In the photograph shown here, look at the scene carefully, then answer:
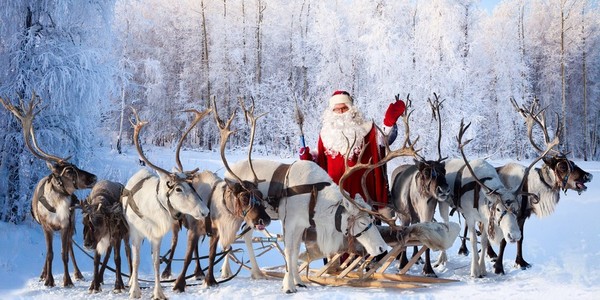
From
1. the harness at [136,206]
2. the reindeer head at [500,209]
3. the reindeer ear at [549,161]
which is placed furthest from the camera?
the reindeer ear at [549,161]

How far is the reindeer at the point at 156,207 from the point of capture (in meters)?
5.22

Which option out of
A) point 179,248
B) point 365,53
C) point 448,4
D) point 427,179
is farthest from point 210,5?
point 427,179

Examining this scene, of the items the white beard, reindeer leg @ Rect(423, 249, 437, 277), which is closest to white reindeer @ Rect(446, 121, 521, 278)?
reindeer leg @ Rect(423, 249, 437, 277)

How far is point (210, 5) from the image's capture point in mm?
25844

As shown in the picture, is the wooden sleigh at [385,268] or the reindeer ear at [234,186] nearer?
the reindeer ear at [234,186]

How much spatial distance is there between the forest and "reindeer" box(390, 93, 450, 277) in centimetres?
675

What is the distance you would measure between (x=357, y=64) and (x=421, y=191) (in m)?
15.4

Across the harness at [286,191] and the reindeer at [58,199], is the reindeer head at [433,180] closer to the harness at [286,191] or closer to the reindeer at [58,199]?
the harness at [286,191]

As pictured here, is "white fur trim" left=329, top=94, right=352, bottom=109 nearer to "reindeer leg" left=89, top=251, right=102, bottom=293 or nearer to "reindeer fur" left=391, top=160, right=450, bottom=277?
"reindeer fur" left=391, top=160, right=450, bottom=277

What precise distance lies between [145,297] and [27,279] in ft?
7.59

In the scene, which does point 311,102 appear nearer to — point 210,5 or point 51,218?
point 210,5

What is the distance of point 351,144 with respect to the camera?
679cm

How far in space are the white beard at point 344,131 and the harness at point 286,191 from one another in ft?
3.91

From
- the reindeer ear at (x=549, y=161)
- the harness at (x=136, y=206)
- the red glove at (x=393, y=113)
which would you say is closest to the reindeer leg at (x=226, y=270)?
the harness at (x=136, y=206)
